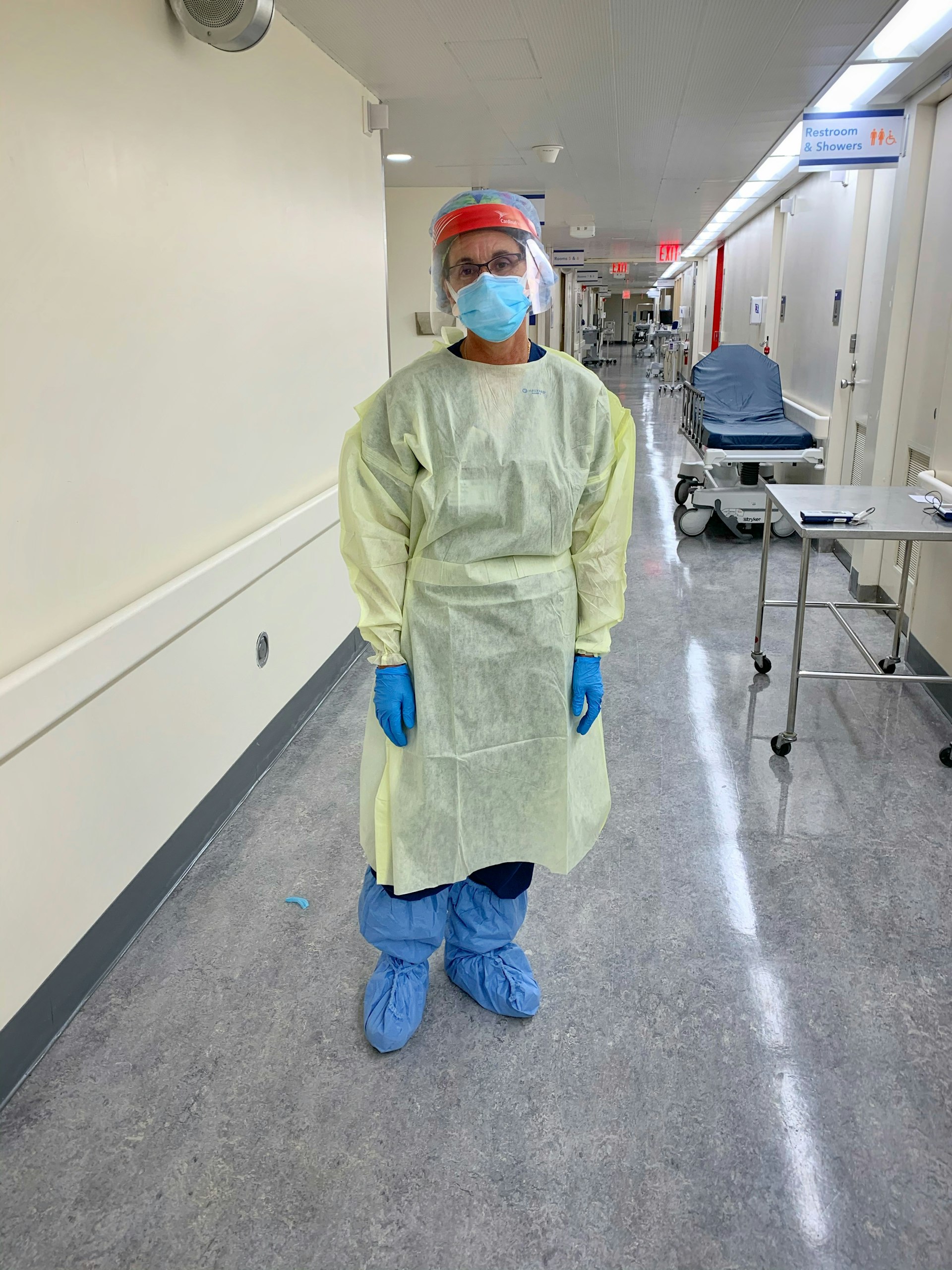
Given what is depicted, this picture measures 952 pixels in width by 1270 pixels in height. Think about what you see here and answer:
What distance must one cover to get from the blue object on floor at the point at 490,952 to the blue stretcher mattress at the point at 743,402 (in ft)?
16.0

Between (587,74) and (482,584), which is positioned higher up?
(587,74)

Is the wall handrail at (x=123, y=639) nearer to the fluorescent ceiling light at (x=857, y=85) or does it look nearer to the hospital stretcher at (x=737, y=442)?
the fluorescent ceiling light at (x=857, y=85)

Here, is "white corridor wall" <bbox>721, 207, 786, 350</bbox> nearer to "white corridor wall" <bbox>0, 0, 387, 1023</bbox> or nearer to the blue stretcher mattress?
the blue stretcher mattress

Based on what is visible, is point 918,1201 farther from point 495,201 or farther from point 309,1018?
point 495,201

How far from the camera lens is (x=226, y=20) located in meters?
2.35

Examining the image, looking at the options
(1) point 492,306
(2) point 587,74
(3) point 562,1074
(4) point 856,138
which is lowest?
(3) point 562,1074

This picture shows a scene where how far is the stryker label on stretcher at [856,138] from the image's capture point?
4.37 m

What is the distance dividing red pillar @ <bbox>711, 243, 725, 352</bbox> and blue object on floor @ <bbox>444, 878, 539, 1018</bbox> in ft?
43.0

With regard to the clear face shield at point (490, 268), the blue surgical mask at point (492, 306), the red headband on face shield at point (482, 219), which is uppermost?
the red headband on face shield at point (482, 219)

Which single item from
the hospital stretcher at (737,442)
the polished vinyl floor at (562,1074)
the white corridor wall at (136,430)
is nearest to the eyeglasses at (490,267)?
the white corridor wall at (136,430)

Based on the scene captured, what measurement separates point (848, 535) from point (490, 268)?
1.73 meters

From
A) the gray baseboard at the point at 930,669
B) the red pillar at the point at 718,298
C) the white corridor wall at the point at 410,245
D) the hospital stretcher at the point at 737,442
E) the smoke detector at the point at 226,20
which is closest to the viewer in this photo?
the smoke detector at the point at 226,20

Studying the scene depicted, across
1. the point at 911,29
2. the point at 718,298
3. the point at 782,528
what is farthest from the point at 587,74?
the point at 718,298

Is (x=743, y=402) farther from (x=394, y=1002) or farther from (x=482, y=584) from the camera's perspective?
(x=394, y=1002)
